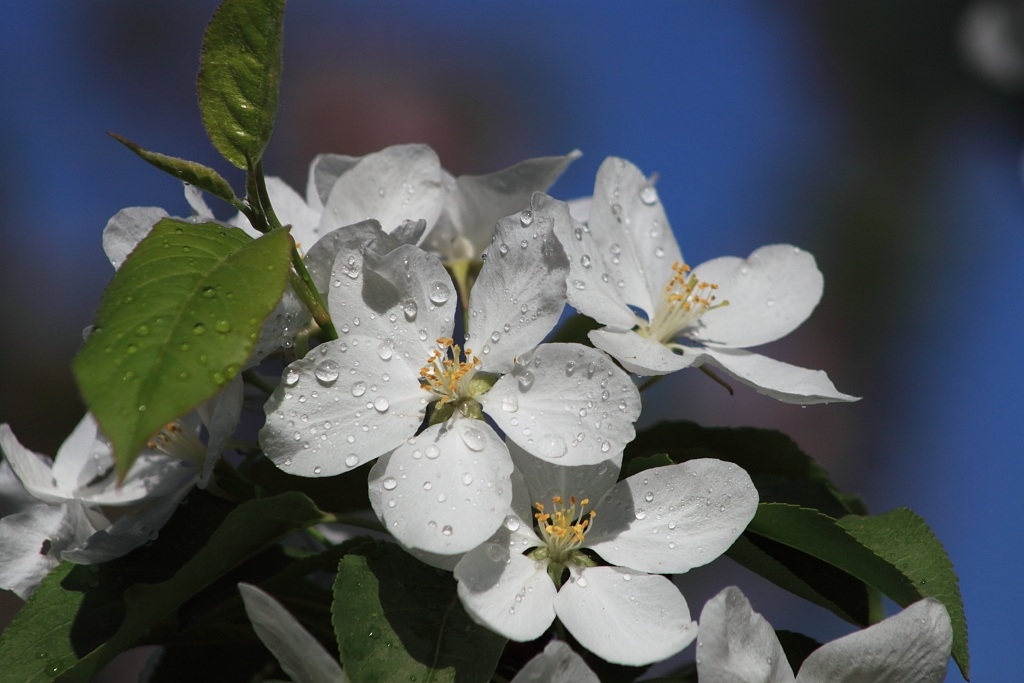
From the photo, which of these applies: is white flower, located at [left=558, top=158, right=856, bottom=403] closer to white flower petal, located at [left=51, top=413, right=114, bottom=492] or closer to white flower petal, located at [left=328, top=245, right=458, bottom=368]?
white flower petal, located at [left=328, top=245, right=458, bottom=368]

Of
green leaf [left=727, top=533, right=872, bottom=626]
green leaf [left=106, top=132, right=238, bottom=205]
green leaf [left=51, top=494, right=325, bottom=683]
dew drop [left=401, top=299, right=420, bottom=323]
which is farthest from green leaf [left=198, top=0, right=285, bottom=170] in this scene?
green leaf [left=727, top=533, right=872, bottom=626]

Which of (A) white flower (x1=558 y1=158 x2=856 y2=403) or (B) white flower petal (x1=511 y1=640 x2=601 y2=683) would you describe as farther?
(A) white flower (x1=558 y1=158 x2=856 y2=403)

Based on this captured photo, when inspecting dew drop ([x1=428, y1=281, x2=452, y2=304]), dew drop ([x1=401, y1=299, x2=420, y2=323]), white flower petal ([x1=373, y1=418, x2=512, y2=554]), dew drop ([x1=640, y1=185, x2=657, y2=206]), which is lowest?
white flower petal ([x1=373, y1=418, x2=512, y2=554])

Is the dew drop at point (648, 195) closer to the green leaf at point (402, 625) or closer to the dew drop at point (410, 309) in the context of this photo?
the dew drop at point (410, 309)

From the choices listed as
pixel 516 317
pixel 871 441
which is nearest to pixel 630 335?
pixel 516 317

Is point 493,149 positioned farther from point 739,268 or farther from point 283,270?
point 283,270

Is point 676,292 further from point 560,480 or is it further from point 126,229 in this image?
point 126,229
